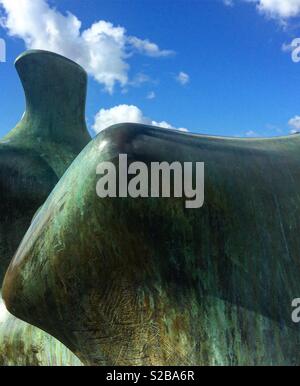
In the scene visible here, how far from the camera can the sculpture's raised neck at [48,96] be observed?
5.44m

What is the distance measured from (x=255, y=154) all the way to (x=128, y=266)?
2.85 ft

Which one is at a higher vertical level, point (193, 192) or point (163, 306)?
point (193, 192)

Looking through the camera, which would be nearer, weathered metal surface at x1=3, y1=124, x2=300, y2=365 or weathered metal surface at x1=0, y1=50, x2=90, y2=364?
weathered metal surface at x1=3, y1=124, x2=300, y2=365

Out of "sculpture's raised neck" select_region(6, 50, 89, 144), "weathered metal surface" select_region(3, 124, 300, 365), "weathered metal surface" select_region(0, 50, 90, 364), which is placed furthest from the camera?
"sculpture's raised neck" select_region(6, 50, 89, 144)

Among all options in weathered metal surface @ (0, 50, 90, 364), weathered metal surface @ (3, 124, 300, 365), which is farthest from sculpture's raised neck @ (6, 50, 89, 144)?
weathered metal surface @ (3, 124, 300, 365)

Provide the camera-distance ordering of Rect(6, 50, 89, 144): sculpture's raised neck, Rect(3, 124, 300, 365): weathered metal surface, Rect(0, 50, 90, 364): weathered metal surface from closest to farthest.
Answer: Rect(3, 124, 300, 365): weathered metal surface, Rect(0, 50, 90, 364): weathered metal surface, Rect(6, 50, 89, 144): sculpture's raised neck

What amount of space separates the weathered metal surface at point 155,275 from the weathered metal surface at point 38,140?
2.60 metres

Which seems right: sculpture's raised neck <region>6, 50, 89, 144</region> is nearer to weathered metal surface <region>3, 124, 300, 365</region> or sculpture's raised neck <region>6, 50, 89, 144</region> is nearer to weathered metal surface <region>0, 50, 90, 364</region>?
weathered metal surface <region>0, 50, 90, 364</region>

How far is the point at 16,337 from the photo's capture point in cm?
283

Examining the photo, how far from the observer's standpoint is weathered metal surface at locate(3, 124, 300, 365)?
6.63 feet

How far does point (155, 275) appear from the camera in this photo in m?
2.03
